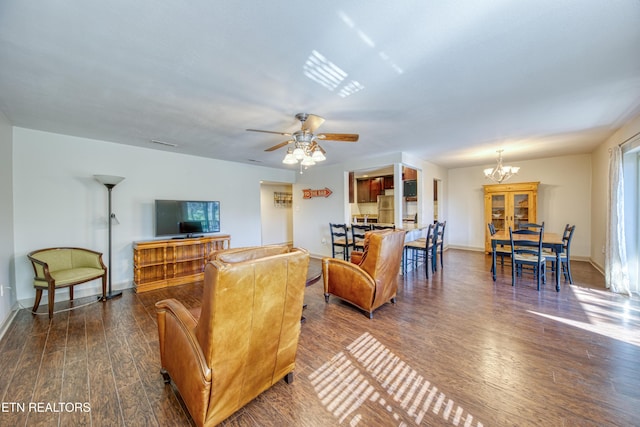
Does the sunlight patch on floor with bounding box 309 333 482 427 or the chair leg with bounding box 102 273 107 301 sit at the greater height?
the chair leg with bounding box 102 273 107 301

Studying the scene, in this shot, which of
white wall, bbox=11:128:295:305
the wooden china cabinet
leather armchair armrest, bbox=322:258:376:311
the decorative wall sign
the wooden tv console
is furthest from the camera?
the decorative wall sign

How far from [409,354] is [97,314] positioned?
3750mm

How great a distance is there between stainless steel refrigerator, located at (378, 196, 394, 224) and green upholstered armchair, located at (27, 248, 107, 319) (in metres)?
6.00

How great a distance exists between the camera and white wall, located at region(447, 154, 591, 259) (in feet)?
18.3

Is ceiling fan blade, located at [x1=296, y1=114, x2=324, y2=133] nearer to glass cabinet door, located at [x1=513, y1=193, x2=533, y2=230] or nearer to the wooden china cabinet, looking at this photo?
the wooden china cabinet

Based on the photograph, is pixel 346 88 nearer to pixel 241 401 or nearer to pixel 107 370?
pixel 241 401

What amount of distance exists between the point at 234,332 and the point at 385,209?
6025 millimetres

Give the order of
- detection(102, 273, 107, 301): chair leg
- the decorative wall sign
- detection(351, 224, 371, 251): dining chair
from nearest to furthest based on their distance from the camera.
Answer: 1. detection(102, 273, 107, 301): chair leg
2. detection(351, 224, 371, 251): dining chair
3. the decorative wall sign

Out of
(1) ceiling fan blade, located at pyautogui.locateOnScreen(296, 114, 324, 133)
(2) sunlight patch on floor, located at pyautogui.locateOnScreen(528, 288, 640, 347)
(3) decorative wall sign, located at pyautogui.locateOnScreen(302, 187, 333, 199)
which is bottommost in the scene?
(2) sunlight patch on floor, located at pyautogui.locateOnScreen(528, 288, 640, 347)

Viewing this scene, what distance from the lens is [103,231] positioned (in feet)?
12.8

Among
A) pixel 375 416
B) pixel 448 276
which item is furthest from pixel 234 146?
pixel 448 276

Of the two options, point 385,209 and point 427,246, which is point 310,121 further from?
point 385,209

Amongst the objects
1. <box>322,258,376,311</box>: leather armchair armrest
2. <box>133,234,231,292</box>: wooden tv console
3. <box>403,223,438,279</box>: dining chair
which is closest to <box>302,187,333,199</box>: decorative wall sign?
<box>403,223,438,279</box>: dining chair

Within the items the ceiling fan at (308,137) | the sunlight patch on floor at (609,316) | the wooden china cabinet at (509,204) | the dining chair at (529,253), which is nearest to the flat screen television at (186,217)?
the ceiling fan at (308,137)
